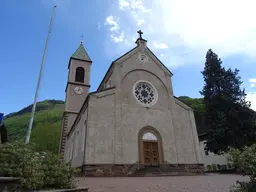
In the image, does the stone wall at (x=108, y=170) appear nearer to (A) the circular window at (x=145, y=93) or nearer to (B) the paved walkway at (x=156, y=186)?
(B) the paved walkway at (x=156, y=186)

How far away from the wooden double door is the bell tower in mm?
14370

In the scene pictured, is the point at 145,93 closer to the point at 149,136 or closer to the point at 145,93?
the point at 145,93

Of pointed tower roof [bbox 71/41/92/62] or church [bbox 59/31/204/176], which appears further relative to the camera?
pointed tower roof [bbox 71/41/92/62]

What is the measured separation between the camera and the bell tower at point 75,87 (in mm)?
26422

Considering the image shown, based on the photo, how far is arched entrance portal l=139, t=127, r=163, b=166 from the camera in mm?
15391

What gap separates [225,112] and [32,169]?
881 inches

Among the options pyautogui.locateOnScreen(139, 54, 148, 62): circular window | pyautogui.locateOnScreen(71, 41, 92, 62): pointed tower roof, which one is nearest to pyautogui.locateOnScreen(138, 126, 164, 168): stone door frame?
pyautogui.locateOnScreen(139, 54, 148, 62): circular window

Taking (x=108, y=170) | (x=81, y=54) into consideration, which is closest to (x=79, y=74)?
(x=81, y=54)

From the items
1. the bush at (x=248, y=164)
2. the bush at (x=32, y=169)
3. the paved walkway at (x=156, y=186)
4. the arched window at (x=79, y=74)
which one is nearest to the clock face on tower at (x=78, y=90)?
the arched window at (x=79, y=74)

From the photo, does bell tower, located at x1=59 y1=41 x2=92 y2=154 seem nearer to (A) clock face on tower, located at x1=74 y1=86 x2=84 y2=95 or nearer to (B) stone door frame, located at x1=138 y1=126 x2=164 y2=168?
(A) clock face on tower, located at x1=74 y1=86 x2=84 y2=95

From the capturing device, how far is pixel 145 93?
18469mm

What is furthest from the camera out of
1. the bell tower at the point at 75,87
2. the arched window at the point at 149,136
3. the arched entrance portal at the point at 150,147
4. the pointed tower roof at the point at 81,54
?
the pointed tower roof at the point at 81,54

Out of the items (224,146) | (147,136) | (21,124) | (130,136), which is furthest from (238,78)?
(21,124)

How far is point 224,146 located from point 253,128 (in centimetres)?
398
